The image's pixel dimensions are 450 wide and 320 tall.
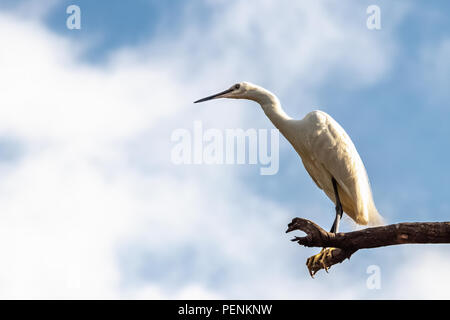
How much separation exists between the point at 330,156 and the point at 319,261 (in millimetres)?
1481

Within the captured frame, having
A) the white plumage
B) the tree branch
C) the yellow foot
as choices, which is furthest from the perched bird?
the tree branch

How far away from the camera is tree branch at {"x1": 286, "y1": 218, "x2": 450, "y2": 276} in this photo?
635 cm

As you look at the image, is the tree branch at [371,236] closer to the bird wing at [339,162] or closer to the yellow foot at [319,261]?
the yellow foot at [319,261]

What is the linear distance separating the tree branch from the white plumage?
1263 millimetres

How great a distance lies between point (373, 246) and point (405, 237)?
377 mm

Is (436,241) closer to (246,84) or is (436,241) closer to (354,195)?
(354,195)

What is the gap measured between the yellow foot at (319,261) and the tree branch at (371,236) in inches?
8.8

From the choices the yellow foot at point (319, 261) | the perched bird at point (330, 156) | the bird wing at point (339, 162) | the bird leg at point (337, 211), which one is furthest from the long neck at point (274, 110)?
the yellow foot at point (319, 261)

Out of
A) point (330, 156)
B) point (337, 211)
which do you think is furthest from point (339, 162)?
point (337, 211)

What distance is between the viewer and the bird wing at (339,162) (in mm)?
8070

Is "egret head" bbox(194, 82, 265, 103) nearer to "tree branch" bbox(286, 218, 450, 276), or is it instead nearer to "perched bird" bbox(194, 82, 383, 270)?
"perched bird" bbox(194, 82, 383, 270)

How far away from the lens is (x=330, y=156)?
26.5 ft
